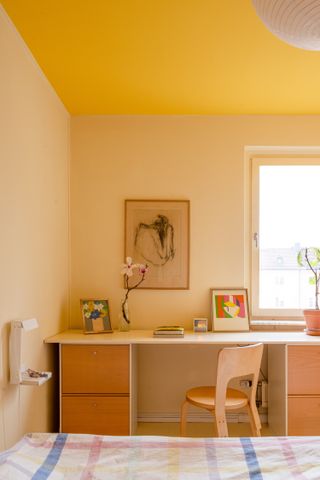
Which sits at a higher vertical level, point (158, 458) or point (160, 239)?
point (160, 239)

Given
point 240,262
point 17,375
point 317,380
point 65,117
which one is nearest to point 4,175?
point 17,375

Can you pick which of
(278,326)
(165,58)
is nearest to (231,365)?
(278,326)

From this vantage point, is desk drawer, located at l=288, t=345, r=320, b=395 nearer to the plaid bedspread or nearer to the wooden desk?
the wooden desk

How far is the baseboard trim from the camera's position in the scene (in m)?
3.58

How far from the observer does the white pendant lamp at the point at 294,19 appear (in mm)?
1300

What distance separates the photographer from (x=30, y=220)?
2666 millimetres

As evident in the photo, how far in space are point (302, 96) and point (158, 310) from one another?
1.82m

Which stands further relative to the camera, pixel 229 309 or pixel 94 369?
pixel 229 309

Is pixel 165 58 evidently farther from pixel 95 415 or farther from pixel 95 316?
pixel 95 415

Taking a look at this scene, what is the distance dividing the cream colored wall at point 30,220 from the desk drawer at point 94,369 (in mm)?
149

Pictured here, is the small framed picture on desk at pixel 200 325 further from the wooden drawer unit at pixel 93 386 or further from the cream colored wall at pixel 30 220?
the cream colored wall at pixel 30 220

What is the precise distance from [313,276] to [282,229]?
1.40ft

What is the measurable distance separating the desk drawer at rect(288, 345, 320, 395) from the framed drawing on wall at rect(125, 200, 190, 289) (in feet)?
3.22

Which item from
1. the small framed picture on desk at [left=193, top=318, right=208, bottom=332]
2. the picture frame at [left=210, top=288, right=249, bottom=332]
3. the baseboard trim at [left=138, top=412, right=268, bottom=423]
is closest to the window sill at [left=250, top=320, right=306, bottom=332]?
the picture frame at [left=210, top=288, right=249, bottom=332]
